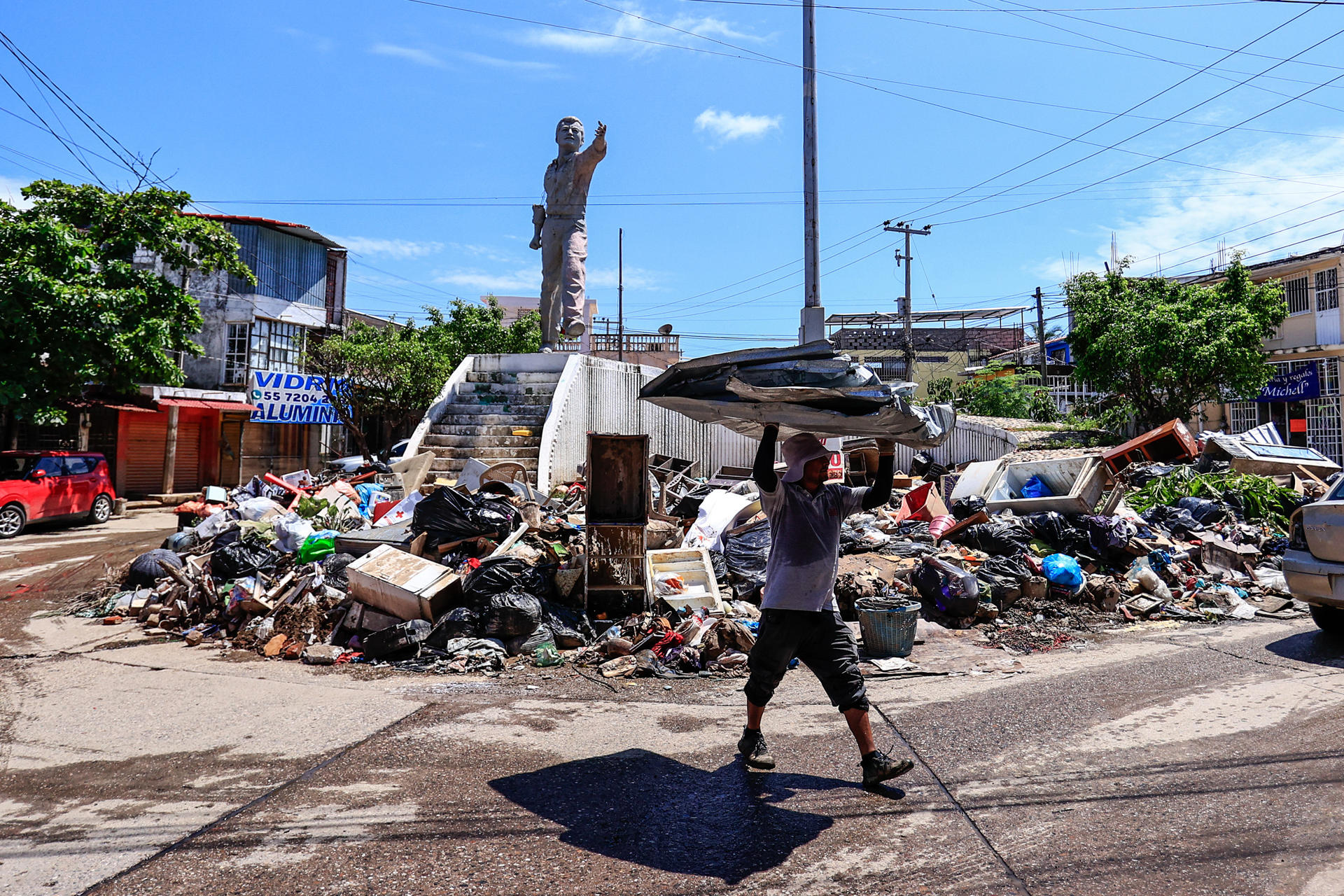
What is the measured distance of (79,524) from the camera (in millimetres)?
16906

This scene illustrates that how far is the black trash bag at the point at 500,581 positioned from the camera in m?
7.22

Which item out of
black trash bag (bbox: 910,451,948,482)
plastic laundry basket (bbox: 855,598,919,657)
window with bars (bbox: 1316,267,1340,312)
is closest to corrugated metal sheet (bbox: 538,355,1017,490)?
black trash bag (bbox: 910,451,948,482)

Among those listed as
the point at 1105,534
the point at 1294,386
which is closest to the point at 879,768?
the point at 1105,534

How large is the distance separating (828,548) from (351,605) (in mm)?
5012

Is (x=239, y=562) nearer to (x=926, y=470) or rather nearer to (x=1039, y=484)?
(x=1039, y=484)

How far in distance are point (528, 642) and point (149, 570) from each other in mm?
4962

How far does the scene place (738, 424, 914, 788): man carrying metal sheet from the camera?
3934 millimetres

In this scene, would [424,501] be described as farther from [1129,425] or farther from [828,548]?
[1129,425]

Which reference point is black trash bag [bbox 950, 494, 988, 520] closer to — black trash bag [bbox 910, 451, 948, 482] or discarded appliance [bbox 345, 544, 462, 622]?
black trash bag [bbox 910, 451, 948, 482]

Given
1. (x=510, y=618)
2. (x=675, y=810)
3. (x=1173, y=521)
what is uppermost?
(x=1173, y=521)

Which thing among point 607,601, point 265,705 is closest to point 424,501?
point 607,601

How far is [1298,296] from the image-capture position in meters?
24.5

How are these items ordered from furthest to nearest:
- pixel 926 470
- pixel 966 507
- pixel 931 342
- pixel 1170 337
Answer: pixel 931 342, pixel 1170 337, pixel 926 470, pixel 966 507

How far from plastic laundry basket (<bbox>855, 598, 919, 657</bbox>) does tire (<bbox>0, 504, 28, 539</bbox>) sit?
50.5 feet
